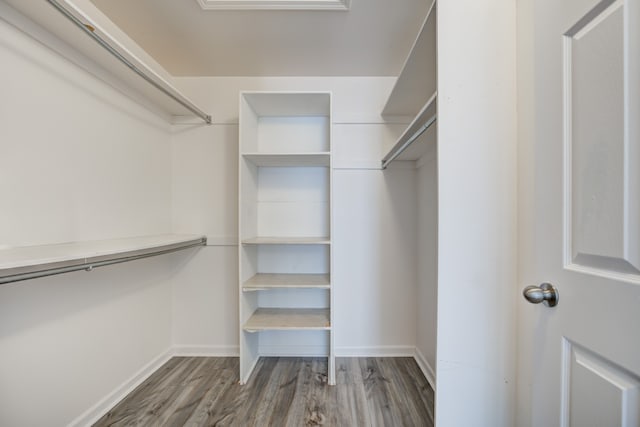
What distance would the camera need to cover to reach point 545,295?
2.35ft

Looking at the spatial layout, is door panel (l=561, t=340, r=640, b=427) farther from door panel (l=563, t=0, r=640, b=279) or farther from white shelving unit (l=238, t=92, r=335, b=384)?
white shelving unit (l=238, t=92, r=335, b=384)

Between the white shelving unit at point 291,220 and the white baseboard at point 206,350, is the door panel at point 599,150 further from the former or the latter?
the white baseboard at point 206,350

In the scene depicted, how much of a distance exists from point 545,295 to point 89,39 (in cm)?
205

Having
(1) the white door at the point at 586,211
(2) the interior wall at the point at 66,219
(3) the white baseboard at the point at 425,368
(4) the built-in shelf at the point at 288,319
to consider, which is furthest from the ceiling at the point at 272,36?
(3) the white baseboard at the point at 425,368

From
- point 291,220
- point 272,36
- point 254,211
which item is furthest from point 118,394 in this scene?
point 272,36

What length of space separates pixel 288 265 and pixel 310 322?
19.5 inches

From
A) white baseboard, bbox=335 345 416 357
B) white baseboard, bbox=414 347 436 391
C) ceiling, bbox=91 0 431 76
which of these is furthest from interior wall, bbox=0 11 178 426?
white baseboard, bbox=414 347 436 391

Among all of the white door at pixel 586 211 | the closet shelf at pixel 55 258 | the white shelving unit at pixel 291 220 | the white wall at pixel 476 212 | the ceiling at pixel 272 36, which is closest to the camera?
the white door at pixel 586 211

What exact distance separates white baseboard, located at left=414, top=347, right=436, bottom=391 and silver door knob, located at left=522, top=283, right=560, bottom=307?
1.22 metres

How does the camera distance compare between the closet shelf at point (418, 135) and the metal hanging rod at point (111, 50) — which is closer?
the metal hanging rod at point (111, 50)

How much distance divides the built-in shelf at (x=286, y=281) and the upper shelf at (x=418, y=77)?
1.38 meters

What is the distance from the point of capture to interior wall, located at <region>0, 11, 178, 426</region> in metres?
1.07

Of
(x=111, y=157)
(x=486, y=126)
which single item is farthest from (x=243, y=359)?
(x=486, y=126)

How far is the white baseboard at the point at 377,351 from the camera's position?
209 centimetres
